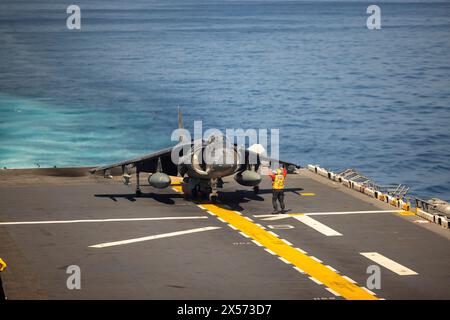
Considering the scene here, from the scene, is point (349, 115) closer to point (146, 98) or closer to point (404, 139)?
point (404, 139)

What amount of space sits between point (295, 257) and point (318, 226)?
5579 millimetres

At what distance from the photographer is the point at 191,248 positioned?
108 ft

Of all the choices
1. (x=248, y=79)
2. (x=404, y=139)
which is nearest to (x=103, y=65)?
(x=248, y=79)

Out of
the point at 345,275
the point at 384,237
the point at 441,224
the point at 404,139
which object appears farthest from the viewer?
the point at 404,139

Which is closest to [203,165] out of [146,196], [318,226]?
[146,196]

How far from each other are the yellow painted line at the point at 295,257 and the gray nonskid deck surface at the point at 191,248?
45cm

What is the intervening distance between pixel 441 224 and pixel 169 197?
14.2 metres

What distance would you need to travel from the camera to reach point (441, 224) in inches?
1457

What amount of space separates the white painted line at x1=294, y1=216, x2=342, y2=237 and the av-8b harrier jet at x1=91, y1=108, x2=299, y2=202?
377cm

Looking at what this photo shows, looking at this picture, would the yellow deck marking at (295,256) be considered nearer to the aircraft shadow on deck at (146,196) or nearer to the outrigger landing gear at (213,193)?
the outrigger landing gear at (213,193)

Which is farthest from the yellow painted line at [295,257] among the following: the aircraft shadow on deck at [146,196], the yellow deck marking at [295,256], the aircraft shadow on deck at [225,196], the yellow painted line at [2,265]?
the yellow painted line at [2,265]

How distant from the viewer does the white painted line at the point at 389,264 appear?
29.2 metres

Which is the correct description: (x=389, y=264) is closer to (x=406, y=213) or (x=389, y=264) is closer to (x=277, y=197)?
(x=406, y=213)

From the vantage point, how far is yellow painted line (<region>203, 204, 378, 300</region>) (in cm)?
2666
